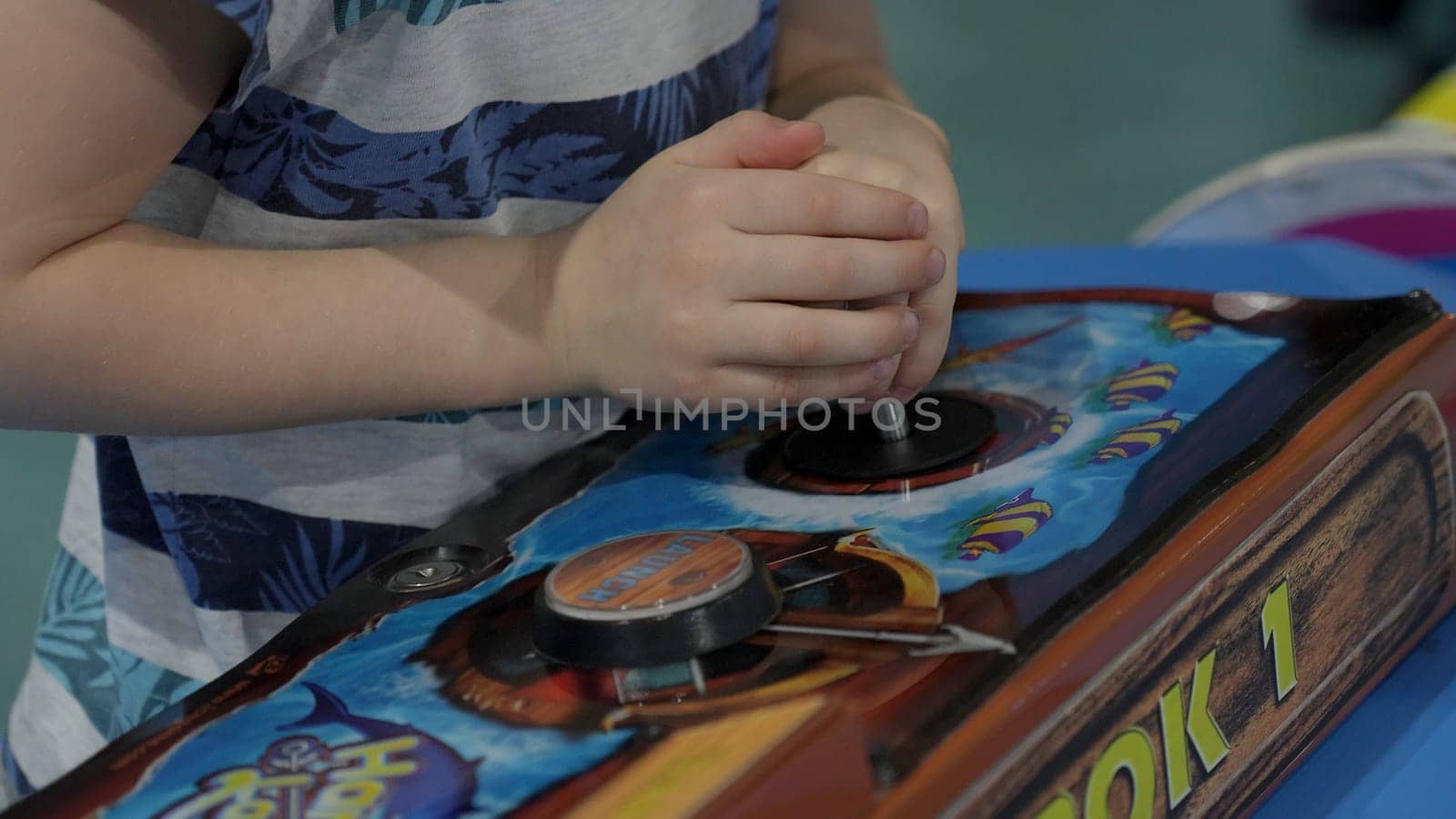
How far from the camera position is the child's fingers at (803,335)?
17.3 inches

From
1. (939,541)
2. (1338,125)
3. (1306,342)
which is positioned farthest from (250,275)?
(1338,125)

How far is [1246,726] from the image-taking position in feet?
1.41

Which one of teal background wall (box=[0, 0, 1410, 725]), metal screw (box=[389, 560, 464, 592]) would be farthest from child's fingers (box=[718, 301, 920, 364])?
teal background wall (box=[0, 0, 1410, 725])

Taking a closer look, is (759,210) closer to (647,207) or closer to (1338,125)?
(647,207)

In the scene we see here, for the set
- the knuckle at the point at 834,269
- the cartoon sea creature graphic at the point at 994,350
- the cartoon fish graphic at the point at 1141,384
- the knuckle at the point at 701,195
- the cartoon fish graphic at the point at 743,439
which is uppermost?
the knuckle at the point at 701,195

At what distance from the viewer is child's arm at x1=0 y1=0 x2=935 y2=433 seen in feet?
1.38

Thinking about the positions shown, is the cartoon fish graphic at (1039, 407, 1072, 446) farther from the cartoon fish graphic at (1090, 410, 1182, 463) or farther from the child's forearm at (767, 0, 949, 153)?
the child's forearm at (767, 0, 949, 153)

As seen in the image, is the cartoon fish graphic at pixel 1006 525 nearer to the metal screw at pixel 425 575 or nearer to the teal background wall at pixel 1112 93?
the metal screw at pixel 425 575

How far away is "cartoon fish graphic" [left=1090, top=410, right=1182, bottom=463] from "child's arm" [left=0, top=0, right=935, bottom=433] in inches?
2.9

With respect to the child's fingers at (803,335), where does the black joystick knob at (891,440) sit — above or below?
below

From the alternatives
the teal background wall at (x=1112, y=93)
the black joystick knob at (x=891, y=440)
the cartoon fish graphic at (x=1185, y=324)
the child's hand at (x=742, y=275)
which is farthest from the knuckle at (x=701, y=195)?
the teal background wall at (x=1112, y=93)

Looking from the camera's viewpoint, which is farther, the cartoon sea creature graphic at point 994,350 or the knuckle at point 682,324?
the cartoon sea creature graphic at point 994,350

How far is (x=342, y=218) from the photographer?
0.53 m

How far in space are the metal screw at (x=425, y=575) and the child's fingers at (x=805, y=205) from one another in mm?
135
